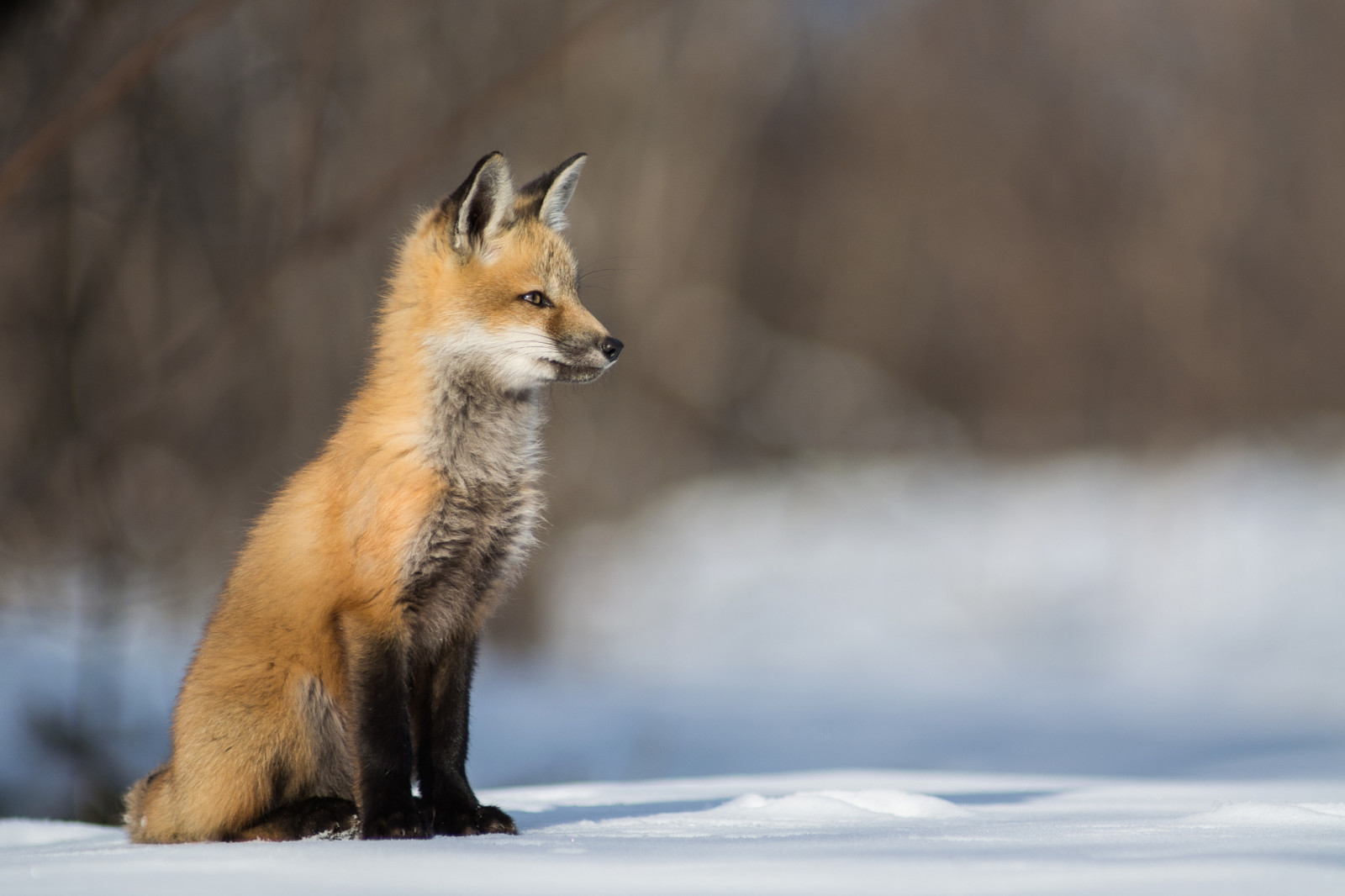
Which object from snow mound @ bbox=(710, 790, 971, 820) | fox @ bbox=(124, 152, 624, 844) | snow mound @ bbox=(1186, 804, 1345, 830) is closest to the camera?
snow mound @ bbox=(1186, 804, 1345, 830)

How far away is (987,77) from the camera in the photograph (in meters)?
21.0

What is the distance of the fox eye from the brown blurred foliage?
880mm

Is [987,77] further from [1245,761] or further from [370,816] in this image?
[370,816]

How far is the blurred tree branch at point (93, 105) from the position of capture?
10.8ft

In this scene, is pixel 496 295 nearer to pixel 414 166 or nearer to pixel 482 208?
pixel 482 208

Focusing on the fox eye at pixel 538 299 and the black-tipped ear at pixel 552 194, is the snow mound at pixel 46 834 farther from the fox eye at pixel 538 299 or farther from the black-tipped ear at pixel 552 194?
the black-tipped ear at pixel 552 194

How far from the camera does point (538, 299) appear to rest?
134 inches

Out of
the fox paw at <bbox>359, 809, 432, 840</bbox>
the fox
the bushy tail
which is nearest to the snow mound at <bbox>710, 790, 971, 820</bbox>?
the fox

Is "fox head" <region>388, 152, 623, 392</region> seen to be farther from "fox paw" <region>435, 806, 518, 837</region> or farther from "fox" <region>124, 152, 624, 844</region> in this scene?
"fox paw" <region>435, 806, 518, 837</region>

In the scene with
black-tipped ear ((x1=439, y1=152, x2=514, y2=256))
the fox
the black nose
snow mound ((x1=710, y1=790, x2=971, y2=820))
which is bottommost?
snow mound ((x1=710, y1=790, x2=971, y2=820))

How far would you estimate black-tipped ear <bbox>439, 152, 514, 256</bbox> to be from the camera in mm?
3320

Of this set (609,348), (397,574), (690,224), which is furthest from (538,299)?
(690,224)

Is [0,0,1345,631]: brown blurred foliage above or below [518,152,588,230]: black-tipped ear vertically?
above

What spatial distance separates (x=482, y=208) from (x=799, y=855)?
2128 mm
